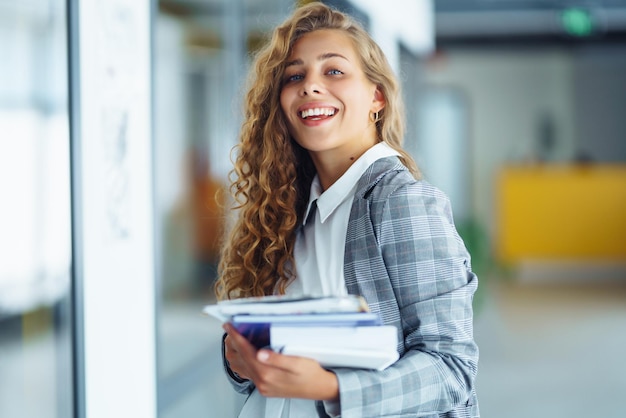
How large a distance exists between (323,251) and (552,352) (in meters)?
5.73

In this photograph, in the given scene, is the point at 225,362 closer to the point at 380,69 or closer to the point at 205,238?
the point at 380,69

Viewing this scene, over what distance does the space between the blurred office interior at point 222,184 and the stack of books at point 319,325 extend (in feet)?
2.31

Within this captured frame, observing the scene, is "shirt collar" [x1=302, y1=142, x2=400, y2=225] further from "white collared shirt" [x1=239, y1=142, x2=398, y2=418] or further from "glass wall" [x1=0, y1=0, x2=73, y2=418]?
"glass wall" [x1=0, y1=0, x2=73, y2=418]

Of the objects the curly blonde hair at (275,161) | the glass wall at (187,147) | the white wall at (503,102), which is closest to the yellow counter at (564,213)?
the white wall at (503,102)

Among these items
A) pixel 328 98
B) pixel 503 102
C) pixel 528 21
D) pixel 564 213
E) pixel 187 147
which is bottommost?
pixel 564 213

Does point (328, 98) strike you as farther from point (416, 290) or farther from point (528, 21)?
point (528, 21)

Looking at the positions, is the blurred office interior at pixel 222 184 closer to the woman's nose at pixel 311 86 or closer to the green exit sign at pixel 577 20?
the green exit sign at pixel 577 20

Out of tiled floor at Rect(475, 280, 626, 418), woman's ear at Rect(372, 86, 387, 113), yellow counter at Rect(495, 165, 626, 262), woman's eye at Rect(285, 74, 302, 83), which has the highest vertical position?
woman's eye at Rect(285, 74, 302, 83)

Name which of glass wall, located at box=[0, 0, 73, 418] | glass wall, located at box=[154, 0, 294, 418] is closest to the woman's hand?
glass wall, located at box=[0, 0, 73, 418]

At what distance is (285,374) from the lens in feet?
3.82

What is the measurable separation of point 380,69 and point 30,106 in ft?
6.28

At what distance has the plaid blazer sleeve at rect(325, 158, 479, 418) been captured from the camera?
4.02ft

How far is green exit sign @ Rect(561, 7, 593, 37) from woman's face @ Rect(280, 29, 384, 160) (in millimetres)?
10601

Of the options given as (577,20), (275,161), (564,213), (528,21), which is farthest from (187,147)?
(275,161)
